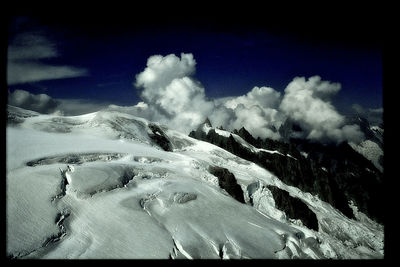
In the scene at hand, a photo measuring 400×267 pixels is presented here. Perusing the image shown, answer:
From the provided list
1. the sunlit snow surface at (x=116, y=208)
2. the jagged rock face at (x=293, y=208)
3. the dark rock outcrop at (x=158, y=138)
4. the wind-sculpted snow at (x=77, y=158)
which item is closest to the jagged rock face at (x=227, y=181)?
the sunlit snow surface at (x=116, y=208)

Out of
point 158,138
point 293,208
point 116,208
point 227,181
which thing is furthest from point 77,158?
point 293,208

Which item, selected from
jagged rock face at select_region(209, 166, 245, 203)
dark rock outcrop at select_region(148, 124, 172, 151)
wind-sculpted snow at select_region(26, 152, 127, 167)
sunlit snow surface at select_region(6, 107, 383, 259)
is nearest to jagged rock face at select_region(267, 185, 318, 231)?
jagged rock face at select_region(209, 166, 245, 203)

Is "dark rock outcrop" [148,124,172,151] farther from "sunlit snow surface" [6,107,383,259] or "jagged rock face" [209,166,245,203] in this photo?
"sunlit snow surface" [6,107,383,259]

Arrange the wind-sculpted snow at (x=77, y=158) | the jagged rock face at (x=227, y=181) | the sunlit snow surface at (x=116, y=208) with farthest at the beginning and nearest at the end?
the jagged rock face at (x=227, y=181) → the wind-sculpted snow at (x=77, y=158) → the sunlit snow surface at (x=116, y=208)

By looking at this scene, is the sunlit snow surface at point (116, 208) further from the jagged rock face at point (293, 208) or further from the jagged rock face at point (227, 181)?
the jagged rock face at point (293, 208)

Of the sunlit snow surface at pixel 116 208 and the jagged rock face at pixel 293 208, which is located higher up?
the sunlit snow surface at pixel 116 208

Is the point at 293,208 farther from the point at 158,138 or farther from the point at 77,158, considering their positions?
the point at 77,158
